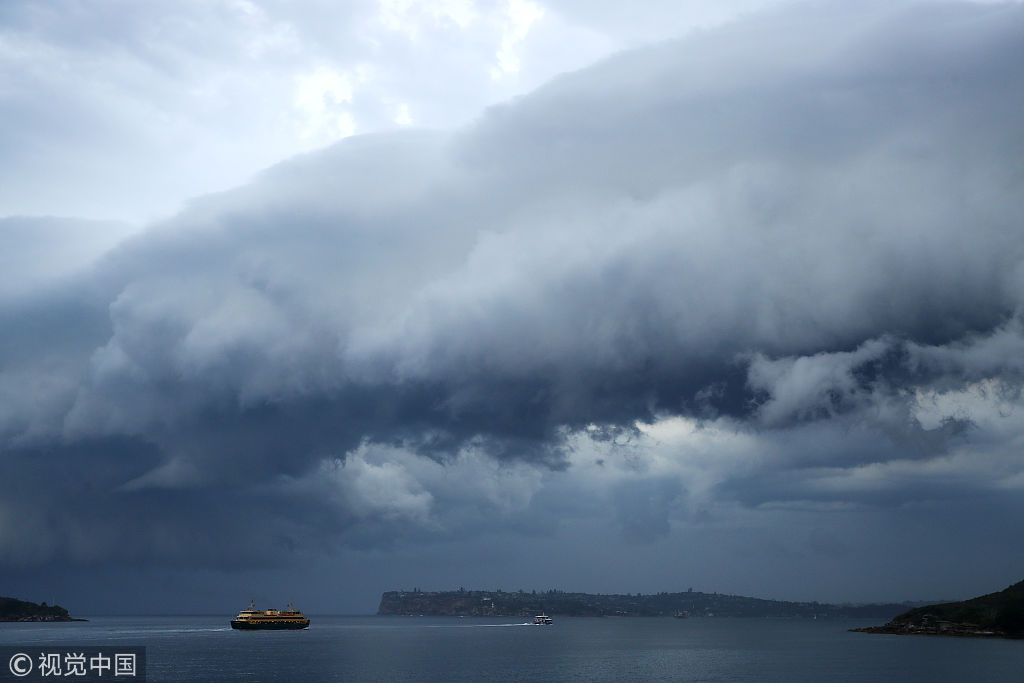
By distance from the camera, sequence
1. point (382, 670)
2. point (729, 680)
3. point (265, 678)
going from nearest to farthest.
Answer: point (265, 678)
point (729, 680)
point (382, 670)

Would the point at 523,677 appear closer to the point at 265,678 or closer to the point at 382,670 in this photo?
the point at 382,670

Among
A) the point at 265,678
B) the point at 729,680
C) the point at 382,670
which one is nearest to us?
the point at 265,678

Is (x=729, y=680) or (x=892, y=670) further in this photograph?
(x=892, y=670)

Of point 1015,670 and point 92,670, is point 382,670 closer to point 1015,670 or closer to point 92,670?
point 92,670

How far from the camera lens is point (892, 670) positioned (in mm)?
195125

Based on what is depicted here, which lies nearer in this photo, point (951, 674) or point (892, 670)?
point (951, 674)

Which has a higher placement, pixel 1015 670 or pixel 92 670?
pixel 92 670

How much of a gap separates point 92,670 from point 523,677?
308 feet

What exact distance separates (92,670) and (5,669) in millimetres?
19192

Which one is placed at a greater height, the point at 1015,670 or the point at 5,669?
the point at 5,669

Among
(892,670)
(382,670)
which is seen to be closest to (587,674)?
(382,670)

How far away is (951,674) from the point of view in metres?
183

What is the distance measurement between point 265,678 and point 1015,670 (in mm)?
161834

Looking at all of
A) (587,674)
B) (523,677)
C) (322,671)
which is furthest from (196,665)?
(587,674)
